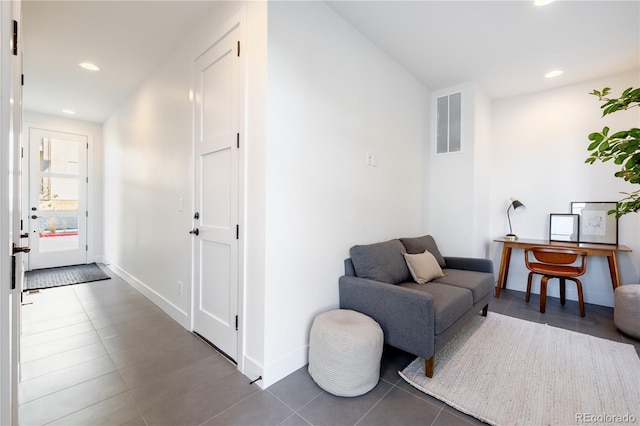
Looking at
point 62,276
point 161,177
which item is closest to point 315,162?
point 161,177

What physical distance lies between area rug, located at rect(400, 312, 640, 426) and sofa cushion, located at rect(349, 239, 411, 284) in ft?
2.13

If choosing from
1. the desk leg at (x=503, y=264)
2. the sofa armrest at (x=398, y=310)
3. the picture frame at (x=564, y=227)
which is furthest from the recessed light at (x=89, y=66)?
the picture frame at (x=564, y=227)

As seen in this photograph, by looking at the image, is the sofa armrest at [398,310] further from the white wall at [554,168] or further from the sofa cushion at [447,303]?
the white wall at [554,168]

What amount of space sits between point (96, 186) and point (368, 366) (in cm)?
602

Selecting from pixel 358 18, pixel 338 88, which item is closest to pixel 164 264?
pixel 338 88

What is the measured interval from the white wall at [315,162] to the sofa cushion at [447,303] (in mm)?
724

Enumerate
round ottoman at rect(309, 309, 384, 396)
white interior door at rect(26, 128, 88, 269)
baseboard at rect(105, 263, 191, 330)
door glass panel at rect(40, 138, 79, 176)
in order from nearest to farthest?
round ottoman at rect(309, 309, 384, 396) → baseboard at rect(105, 263, 191, 330) → white interior door at rect(26, 128, 88, 269) → door glass panel at rect(40, 138, 79, 176)

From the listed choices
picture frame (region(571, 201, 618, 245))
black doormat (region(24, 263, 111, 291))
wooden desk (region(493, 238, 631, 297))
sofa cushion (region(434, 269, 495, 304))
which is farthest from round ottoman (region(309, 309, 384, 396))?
black doormat (region(24, 263, 111, 291))

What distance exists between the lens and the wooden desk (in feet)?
9.43

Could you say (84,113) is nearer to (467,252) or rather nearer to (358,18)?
(358,18)

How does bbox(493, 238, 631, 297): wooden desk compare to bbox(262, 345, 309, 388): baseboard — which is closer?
bbox(262, 345, 309, 388): baseboard

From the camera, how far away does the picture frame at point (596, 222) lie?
10.5ft

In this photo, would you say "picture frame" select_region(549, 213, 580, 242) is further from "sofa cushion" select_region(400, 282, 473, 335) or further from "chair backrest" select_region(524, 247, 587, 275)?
"sofa cushion" select_region(400, 282, 473, 335)

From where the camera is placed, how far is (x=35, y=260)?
464cm
